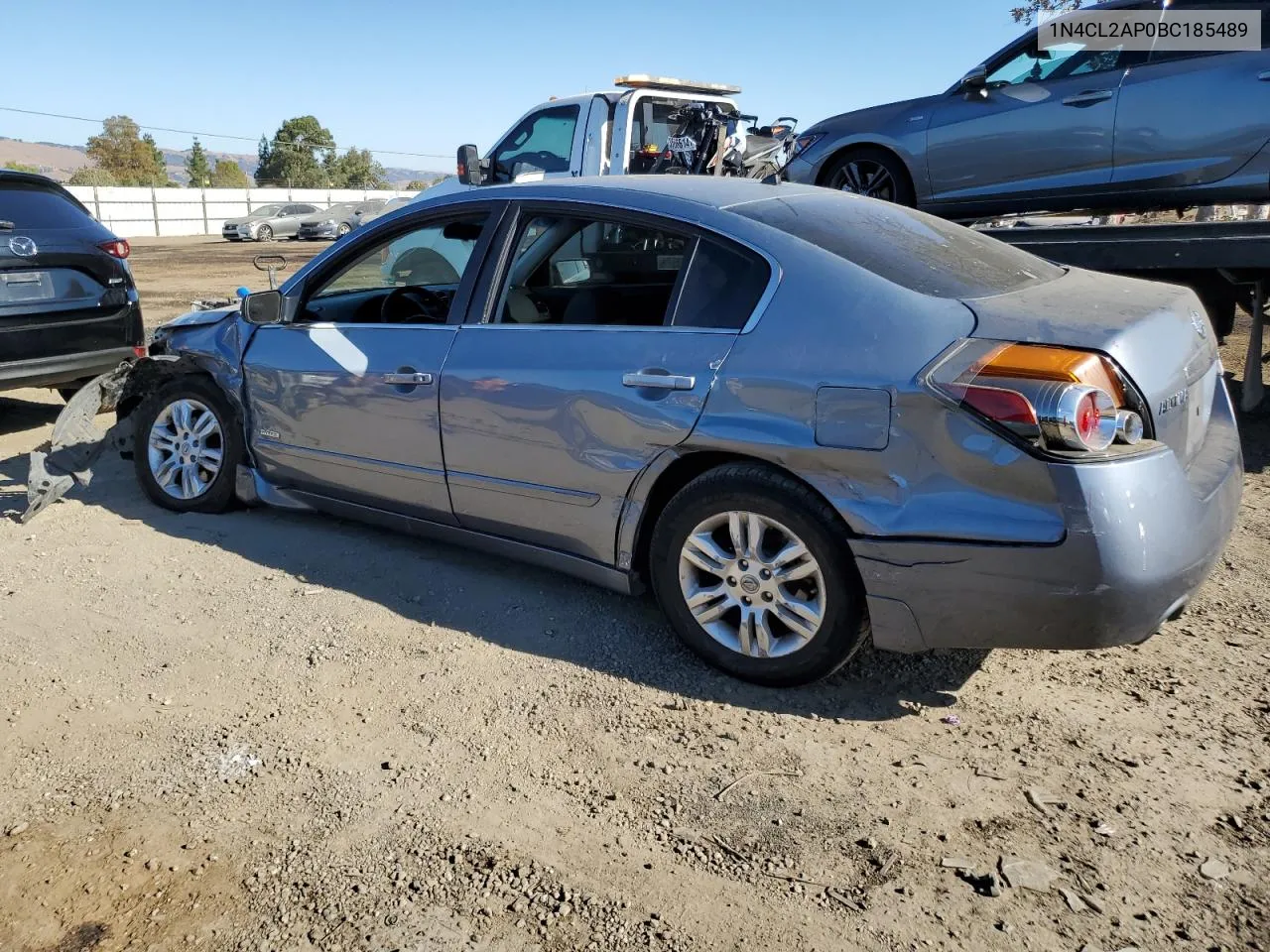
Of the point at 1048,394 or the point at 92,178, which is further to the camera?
the point at 92,178

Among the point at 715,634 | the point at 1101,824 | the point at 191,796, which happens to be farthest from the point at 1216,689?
the point at 191,796

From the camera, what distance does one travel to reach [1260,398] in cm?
604

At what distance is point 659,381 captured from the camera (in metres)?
3.44

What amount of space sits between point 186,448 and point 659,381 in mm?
2900

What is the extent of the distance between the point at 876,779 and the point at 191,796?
1.91m

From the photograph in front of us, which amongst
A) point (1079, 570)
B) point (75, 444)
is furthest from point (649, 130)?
point (1079, 570)

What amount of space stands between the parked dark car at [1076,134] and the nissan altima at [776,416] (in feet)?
11.5

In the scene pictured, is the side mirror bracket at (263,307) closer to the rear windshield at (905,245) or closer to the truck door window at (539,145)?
the rear windshield at (905,245)

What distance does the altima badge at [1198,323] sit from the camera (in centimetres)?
337

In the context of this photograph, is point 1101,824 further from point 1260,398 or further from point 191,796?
point 1260,398

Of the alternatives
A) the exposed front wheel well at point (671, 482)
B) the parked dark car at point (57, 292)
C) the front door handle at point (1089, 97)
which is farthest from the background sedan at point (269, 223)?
the exposed front wheel well at point (671, 482)

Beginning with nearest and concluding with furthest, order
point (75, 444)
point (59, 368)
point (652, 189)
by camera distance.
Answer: point (652, 189), point (75, 444), point (59, 368)

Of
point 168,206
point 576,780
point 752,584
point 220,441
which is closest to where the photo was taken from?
point 576,780

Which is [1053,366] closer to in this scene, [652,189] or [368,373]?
[652,189]
